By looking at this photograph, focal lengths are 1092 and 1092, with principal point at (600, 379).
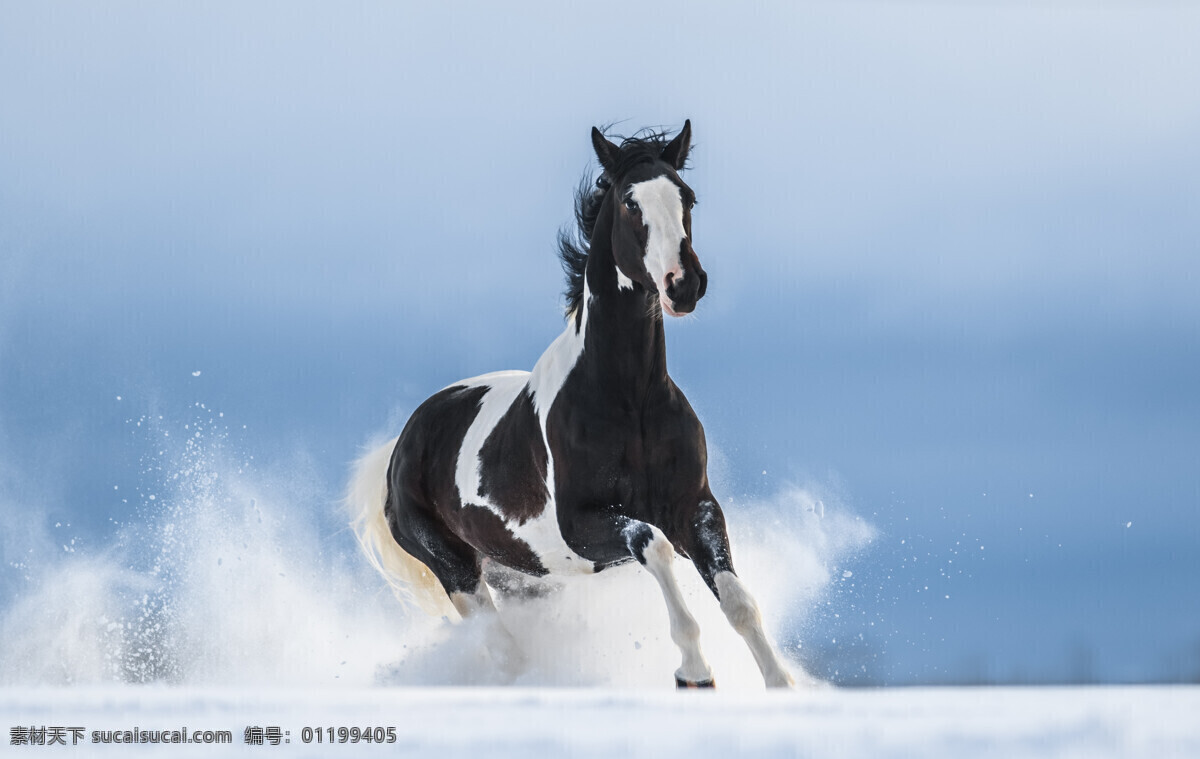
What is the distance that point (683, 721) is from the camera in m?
2.30

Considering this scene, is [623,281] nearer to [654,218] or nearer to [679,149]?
[654,218]

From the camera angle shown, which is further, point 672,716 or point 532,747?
point 672,716

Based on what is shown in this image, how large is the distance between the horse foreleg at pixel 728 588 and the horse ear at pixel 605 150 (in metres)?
1.40

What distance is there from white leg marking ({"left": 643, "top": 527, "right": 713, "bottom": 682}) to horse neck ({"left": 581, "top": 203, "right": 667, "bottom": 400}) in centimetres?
71

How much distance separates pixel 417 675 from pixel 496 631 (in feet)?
1.45

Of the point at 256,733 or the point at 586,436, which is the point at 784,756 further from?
the point at 586,436

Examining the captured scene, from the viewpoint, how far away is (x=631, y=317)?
4.29 m

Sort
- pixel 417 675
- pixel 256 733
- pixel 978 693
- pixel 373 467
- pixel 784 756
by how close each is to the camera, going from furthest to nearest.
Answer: pixel 373 467
pixel 417 675
pixel 978 693
pixel 256 733
pixel 784 756

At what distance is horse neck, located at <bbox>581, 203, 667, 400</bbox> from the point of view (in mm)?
4270

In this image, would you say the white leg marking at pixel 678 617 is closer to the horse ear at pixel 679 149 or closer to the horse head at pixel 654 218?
the horse head at pixel 654 218

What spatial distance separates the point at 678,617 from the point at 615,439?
33.1 inches

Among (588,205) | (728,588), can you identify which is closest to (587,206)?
(588,205)

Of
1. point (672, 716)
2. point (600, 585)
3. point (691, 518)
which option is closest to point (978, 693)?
point (672, 716)

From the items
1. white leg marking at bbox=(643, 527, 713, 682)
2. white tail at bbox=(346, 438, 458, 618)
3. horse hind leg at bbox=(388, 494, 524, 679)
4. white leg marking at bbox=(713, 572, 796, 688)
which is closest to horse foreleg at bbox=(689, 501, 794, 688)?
white leg marking at bbox=(713, 572, 796, 688)
